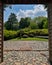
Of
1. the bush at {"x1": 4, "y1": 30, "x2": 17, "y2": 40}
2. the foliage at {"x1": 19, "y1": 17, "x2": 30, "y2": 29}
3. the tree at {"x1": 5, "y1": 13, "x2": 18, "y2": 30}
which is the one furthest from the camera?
the foliage at {"x1": 19, "y1": 17, "x2": 30, "y2": 29}

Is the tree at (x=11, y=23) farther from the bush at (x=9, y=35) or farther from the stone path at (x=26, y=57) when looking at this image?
the stone path at (x=26, y=57)

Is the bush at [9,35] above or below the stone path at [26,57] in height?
above

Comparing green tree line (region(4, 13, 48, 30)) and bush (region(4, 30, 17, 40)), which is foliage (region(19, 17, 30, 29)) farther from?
bush (region(4, 30, 17, 40))

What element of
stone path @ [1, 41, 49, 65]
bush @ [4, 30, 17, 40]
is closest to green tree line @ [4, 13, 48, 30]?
bush @ [4, 30, 17, 40]

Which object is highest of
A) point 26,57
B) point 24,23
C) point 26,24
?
point 24,23

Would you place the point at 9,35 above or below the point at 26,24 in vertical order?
below

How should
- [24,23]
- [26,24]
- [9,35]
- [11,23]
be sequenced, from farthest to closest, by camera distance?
[11,23] → [24,23] → [26,24] → [9,35]

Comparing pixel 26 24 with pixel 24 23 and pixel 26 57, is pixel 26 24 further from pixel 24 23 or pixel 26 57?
pixel 26 57

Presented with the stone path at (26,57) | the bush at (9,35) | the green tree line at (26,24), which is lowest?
the stone path at (26,57)

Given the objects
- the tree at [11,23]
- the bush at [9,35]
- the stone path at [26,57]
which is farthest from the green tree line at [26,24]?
the stone path at [26,57]

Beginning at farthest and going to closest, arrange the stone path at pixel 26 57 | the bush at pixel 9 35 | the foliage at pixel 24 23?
the foliage at pixel 24 23 < the bush at pixel 9 35 < the stone path at pixel 26 57

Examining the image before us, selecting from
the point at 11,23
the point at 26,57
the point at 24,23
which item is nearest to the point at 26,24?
the point at 24,23

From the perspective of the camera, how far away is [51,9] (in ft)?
20.5

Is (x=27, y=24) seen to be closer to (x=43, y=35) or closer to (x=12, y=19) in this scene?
(x=12, y=19)
